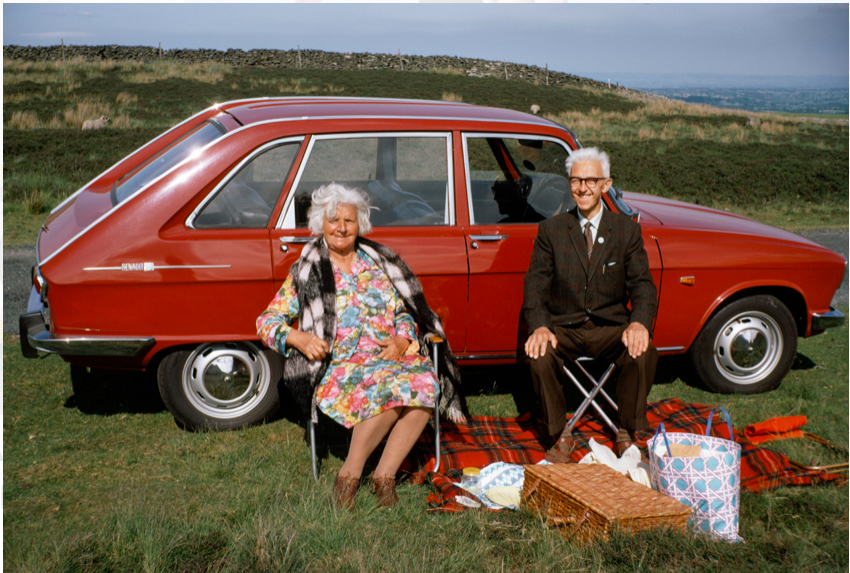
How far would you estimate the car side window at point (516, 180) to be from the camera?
425 cm

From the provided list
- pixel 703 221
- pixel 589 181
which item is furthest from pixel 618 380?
pixel 703 221

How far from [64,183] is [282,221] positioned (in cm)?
1298

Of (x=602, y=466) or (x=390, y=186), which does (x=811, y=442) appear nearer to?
(x=602, y=466)

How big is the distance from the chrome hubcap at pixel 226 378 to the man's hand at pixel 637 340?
7.01 feet

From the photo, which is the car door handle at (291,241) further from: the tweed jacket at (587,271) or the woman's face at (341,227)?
the tweed jacket at (587,271)

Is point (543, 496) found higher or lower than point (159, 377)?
lower

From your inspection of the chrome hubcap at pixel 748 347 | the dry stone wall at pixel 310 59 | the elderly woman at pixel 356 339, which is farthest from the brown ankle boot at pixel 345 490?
the dry stone wall at pixel 310 59

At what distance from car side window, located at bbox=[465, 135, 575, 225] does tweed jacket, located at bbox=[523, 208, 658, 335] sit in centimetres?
42

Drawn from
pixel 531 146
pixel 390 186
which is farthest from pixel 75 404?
pixel 531 146

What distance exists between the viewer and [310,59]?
1772 inches

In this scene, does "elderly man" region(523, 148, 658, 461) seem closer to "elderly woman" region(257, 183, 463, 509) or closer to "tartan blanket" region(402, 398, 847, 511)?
"tartan blanket" region(402, 398, 847, 511)

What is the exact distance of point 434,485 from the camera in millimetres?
3436

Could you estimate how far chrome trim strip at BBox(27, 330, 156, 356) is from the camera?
3.68 meters

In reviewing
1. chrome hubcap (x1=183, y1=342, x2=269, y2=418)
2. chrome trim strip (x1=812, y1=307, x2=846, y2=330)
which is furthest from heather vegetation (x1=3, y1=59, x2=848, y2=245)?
chrome trim strip (x1=812, y1=307, x2=846, y2=330)
